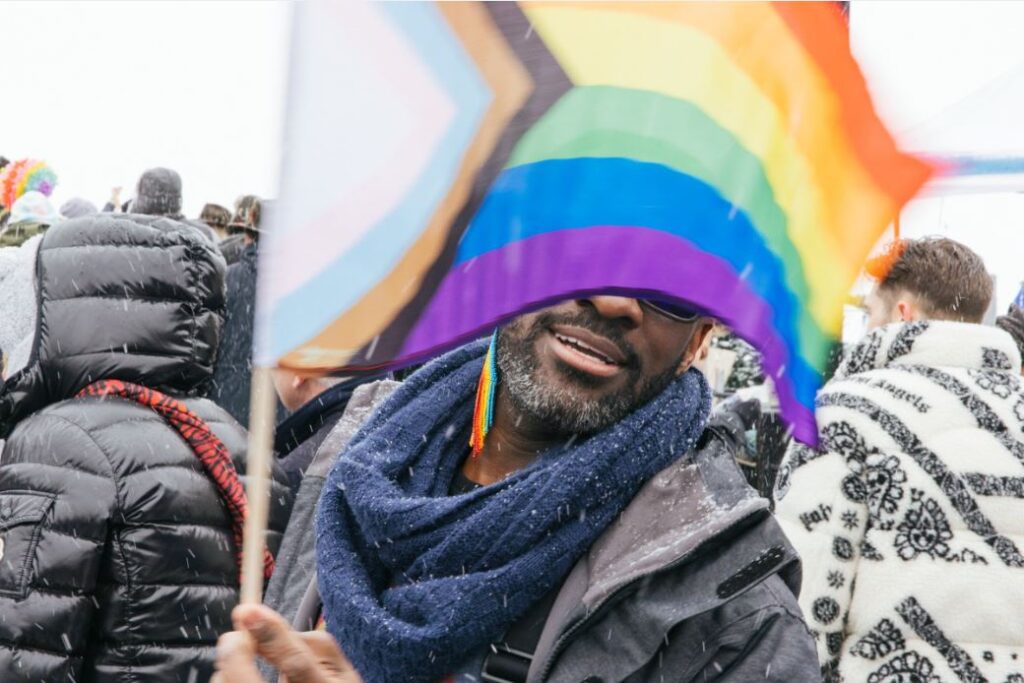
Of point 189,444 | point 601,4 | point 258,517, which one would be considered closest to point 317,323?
point 258,517

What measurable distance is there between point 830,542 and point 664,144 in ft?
5.46

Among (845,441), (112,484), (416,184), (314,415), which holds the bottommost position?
(112,484)

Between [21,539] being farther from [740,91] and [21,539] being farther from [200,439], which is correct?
[740,91]

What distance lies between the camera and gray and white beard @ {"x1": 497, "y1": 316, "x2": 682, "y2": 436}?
1808 millimetres

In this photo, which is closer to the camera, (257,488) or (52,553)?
(257,488)

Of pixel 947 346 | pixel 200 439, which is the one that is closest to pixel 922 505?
pixel 947 346

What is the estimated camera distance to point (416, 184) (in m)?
1.72

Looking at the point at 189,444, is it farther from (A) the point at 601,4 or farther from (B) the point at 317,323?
(A) the point at 601,4

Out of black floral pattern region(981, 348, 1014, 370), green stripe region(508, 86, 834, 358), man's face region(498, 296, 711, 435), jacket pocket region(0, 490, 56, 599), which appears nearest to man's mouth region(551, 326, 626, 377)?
man's face region(498, 296, 711, 435)

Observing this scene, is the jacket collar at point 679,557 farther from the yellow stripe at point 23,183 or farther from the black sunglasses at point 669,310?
the yellow stripe at point 23,183

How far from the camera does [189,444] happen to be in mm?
2746

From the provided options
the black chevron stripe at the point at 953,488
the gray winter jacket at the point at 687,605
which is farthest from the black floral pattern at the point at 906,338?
the gray winter jacket at the point at 687,605

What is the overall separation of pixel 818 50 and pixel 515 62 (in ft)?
1.52

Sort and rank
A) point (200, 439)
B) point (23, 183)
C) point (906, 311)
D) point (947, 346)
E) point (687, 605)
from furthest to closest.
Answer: point (23, 183), point (906, 311), point (947, 346), point (200, 439), point (687, 605)
